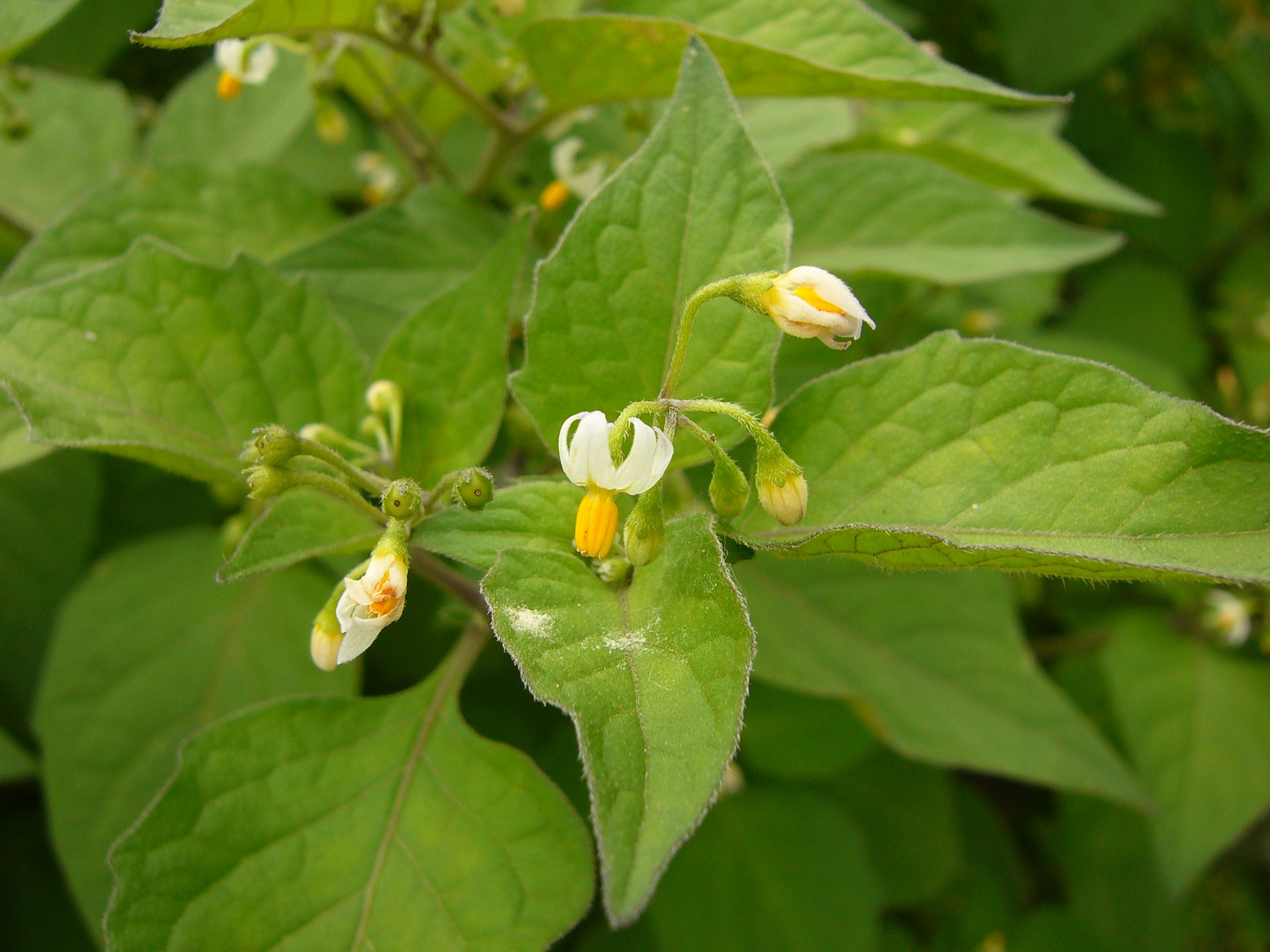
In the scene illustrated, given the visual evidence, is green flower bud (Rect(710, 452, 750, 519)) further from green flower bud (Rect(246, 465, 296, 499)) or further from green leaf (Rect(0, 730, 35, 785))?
green leaf (Rect(0, 730, 35, 785))

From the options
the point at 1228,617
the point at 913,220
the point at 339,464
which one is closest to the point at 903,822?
the point at 1228,617

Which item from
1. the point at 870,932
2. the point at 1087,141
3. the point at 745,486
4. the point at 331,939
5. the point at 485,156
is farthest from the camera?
the point at 1087,141

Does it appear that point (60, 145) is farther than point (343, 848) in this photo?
Yes

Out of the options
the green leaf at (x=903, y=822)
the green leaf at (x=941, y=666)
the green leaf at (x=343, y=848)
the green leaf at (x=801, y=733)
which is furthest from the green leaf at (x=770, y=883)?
the green leaf at (x=343, y=848)

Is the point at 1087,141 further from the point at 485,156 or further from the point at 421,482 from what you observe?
the point at 421,482

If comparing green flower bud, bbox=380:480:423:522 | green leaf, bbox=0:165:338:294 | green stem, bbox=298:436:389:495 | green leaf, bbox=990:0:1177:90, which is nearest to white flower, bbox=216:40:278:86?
green leaf, bbox=0:165:338:294

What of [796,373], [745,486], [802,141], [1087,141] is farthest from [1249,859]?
[745,486]

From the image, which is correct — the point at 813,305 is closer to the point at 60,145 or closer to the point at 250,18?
the point at 250,18
